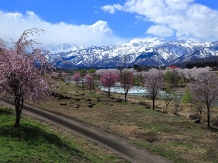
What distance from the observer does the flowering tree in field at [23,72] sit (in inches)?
647

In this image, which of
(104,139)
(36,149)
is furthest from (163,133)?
(36,149)

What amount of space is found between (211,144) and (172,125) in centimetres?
771

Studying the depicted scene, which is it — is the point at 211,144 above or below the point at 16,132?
below

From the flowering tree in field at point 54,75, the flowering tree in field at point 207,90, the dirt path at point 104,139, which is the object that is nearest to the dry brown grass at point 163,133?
the dirt path at point 104,139

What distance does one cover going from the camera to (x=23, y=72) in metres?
16.6

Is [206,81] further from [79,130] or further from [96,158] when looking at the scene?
[96,158]

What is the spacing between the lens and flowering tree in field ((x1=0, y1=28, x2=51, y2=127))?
1644 centimetres

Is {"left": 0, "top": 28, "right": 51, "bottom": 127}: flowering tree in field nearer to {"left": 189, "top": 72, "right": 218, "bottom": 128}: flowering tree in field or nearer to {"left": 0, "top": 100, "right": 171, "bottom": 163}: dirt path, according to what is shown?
{"left": 0, "top": 100, "right": 171, "bottom": 163}: dirt path

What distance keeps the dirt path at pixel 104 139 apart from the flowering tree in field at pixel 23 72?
26.4ft

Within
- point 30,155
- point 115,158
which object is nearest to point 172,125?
point 115,158

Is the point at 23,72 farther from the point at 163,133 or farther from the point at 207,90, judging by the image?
the point at 207,90

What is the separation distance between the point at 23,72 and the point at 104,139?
10.9 metres

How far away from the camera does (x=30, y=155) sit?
45.1 feet

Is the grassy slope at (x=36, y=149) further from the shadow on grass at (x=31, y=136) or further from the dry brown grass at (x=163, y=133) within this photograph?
the dry brown grass at (x=163, y=133)
